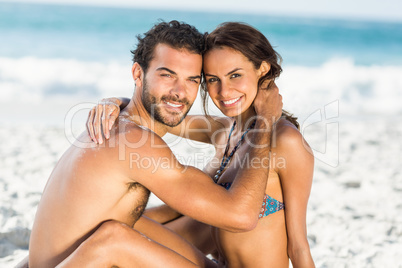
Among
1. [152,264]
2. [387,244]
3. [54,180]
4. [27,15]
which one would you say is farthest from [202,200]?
[27,15]

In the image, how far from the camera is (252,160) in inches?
103

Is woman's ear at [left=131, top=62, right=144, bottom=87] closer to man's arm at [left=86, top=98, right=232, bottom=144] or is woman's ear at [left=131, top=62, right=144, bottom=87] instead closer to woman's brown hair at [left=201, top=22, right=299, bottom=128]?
man's arm at [left=86, top=98, right=232, bottom=144]

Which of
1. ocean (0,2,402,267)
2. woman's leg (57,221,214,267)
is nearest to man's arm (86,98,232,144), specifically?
woman's leg (57,221,214,267)

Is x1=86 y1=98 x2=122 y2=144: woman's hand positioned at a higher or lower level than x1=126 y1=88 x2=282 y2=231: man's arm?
higher

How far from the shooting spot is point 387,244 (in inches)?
154

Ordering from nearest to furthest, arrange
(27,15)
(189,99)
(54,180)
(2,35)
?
(54,180), (189,99), (2,35), (27,15)

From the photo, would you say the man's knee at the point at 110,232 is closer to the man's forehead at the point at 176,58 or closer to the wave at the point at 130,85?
Answer: the man's forehead at the point at 176,58

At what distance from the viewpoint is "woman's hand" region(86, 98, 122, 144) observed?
8.38 feet

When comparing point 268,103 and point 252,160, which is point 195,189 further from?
point 268,103

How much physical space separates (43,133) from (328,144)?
4700mm

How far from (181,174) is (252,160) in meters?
0.45

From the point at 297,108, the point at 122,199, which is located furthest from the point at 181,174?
the point at 297,108

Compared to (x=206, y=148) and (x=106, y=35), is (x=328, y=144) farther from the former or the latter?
(x=106, y=35)

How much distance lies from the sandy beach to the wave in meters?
3.11
